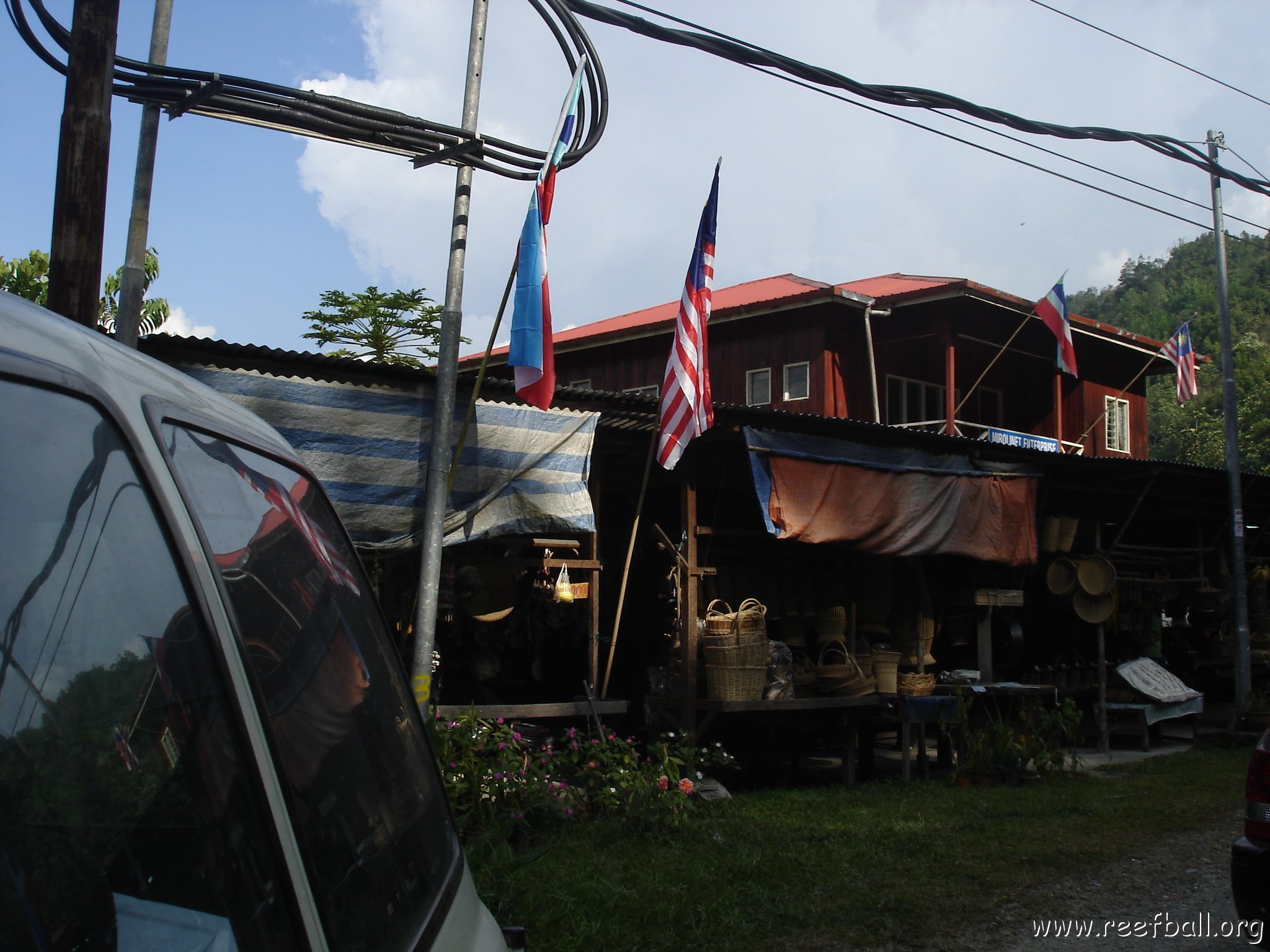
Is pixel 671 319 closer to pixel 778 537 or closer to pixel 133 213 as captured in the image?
pixel 778 537

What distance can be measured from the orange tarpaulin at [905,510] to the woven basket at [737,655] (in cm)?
110

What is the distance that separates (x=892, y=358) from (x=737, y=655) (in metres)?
12.1

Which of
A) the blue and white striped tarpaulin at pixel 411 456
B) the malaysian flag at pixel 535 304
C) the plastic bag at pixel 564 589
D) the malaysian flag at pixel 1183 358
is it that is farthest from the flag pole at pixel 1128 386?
the malaysian flag at pixel 535 304

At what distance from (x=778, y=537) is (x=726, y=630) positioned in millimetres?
1000

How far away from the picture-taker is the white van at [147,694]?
3.18 feet

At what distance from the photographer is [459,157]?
760 centimetres

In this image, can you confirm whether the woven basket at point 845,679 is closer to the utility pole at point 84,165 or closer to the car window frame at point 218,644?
the utility pole at point 84,165

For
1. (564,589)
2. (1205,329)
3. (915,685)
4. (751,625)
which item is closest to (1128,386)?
(915,685)

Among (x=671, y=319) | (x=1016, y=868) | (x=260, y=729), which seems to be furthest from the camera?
(x=671, y=319)

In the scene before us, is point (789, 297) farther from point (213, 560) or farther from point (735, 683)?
point (213, 560)

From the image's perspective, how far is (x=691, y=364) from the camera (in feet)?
29.0

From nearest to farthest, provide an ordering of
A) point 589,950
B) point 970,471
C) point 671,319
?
1. point 589,950
2. point 970,471
3. point 671,319

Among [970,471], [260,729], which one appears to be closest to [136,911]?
[260,729]

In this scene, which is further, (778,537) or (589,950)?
(778,537)
